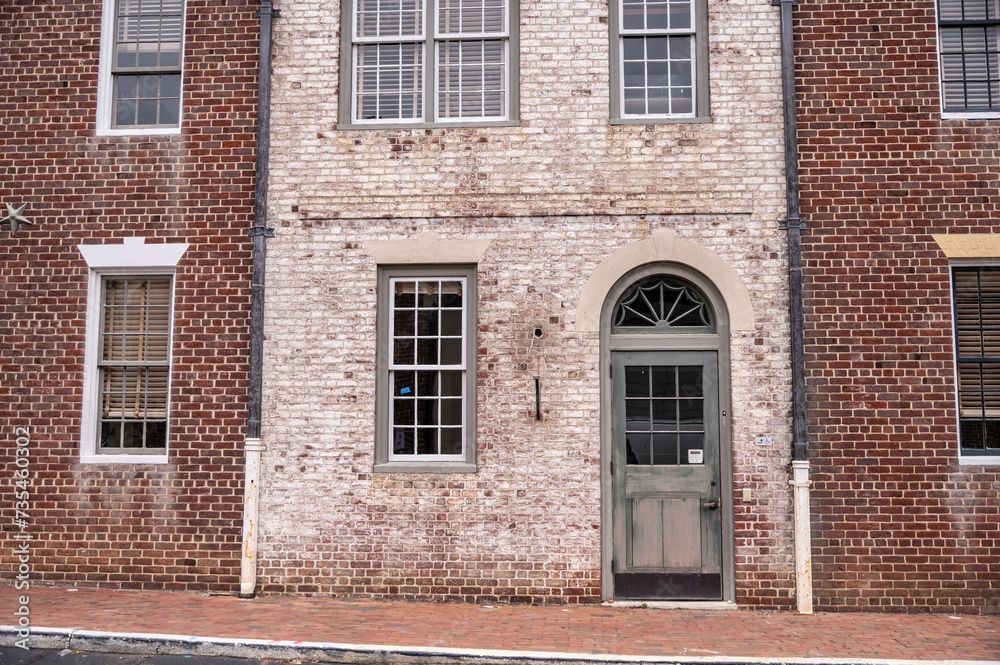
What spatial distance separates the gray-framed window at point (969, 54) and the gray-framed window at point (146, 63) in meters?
8.06

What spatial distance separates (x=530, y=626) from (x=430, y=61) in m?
5.72

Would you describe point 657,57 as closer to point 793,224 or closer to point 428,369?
point 793,224

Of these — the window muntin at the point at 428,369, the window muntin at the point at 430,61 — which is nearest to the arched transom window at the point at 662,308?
the window muntin at the point at 428,369

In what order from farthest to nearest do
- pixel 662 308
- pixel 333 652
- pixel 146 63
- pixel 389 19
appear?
pixel 146 63, pixel 389 19, pixel 662 308, pixel 333 652

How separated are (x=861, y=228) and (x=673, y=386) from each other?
2.43m

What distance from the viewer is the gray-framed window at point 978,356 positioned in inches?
295

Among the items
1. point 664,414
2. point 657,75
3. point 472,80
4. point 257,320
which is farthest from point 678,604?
point 472,80

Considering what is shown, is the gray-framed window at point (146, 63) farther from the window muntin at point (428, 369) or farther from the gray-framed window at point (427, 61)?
the window muntin at point (428, 369)

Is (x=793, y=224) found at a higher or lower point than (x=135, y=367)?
higher

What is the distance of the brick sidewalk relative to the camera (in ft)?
20.0

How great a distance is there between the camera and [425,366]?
790 cm

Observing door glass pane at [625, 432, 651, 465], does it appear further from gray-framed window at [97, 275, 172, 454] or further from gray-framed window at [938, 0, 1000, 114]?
gray-framed window at [97, 275, 172, 454]

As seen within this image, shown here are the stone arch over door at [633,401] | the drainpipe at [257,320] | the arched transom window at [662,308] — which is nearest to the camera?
the stone arch over door at [633,401]

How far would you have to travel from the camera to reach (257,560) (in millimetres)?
7715
